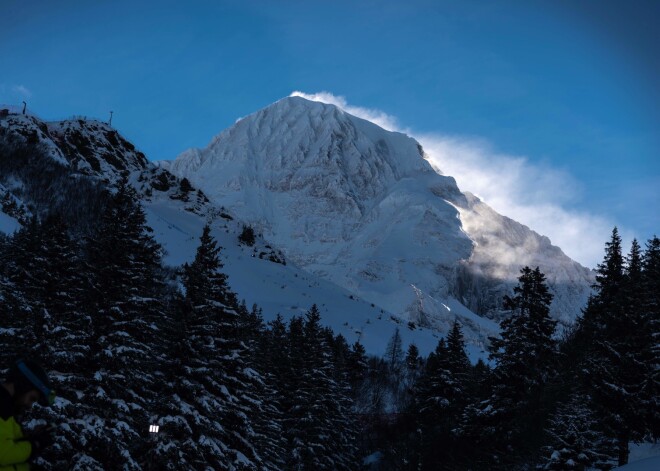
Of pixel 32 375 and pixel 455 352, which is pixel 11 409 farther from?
pixel 455 352

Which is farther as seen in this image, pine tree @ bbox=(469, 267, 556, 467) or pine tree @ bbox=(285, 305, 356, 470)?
pine tree @ bbox=(285, 305, 356, 470)

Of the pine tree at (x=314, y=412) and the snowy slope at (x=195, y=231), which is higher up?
the snowy slope at (x=195, y=231)

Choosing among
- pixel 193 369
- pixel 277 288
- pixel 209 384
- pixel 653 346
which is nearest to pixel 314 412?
pixel 209 384

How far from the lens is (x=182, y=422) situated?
21156 millimetres

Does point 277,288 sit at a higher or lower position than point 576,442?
higher

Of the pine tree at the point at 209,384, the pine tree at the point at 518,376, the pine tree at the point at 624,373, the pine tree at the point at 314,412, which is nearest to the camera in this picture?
the pine tree at the point at 209,384

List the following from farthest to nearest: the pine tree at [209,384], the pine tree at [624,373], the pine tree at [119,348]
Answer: the pine tree at [624,373] < the pine tree at [209,384] < the pine tree at [119,348]

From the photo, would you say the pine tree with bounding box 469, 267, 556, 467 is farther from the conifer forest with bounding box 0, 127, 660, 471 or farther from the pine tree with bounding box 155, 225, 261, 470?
the pine tree with bounding box 155, 225, 261, 470

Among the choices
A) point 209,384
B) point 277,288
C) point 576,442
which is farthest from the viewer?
point 277,288

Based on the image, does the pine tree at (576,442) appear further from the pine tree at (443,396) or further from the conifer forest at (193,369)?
the pine tree at (443,396)

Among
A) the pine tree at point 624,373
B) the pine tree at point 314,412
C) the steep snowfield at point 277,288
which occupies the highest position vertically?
the steep snowfield at point 277,288

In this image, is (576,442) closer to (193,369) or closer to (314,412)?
(193,369)

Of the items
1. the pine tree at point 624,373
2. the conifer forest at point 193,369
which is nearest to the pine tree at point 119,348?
the conifer forest at point 193,369

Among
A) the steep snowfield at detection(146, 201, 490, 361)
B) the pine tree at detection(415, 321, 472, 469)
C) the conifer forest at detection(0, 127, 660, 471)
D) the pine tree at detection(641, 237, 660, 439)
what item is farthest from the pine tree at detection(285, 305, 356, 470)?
the steep snowfield at detection(146, 201, 490, 361)
